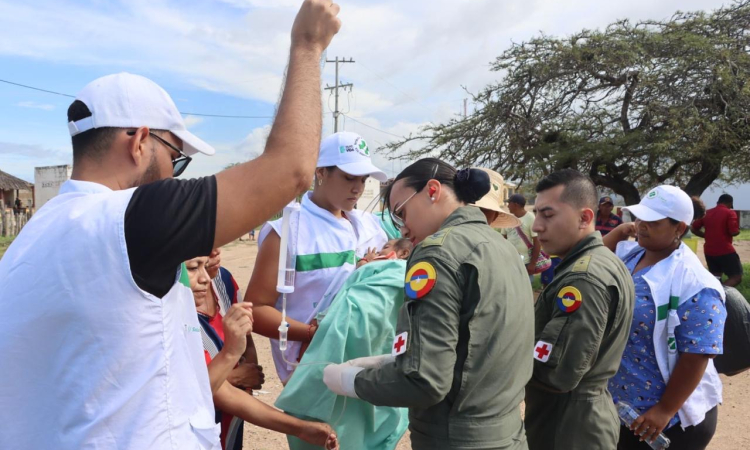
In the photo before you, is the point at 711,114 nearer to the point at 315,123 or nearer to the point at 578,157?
the point at 578,157

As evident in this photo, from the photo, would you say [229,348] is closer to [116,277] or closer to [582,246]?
[116,277]

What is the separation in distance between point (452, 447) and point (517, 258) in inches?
29.3

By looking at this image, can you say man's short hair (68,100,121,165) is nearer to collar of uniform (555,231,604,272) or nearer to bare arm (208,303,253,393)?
bare arm (208,303,253,393)

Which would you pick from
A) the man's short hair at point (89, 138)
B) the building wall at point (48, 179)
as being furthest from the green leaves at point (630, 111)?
the building wall at point (48, 179)

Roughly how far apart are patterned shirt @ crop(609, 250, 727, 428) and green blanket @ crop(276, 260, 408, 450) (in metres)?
1.31

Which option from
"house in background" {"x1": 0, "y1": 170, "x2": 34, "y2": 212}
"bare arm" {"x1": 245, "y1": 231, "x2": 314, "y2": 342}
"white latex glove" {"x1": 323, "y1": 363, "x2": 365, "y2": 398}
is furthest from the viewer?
"house in background" {"x1": 0, "y1": 170, "x2": 34, "y2": 212}

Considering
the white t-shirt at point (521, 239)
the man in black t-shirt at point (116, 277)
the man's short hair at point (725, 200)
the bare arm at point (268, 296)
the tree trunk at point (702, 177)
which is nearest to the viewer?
the man in black t-shirt at point (116, 277)

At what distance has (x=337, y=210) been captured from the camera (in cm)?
283

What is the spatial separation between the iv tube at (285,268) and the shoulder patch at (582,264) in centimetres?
128

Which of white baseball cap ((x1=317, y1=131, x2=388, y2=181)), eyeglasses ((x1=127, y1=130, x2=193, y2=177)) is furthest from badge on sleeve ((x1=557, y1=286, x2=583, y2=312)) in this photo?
eyeglasses ((x1=127, y1=130, x2=193, y2=177))

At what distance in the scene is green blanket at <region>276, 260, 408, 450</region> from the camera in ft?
6.94

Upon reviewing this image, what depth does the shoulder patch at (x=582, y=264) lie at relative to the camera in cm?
236

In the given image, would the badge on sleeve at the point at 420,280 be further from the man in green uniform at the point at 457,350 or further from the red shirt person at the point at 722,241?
the red shirt person at the point at 722,241

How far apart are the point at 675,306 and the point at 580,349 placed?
0.76m
